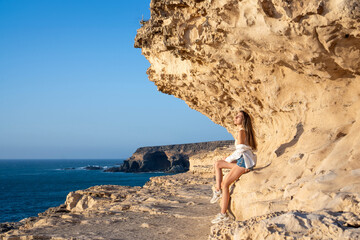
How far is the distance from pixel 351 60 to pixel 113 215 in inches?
188

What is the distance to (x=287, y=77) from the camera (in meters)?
5.53

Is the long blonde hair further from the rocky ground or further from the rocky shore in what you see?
the rocky ground

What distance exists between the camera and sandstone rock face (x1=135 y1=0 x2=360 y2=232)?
3723 mm

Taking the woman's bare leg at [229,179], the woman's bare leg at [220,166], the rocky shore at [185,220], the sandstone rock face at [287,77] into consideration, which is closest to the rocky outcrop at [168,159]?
the rocky shore at [185,220]

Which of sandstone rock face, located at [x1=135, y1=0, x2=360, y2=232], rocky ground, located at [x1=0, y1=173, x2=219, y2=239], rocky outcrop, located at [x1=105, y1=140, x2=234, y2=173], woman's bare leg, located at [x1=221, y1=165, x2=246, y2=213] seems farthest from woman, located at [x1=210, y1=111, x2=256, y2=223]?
rocky outcrop, located at [x1=105, y1=140, x2=234, y2=173]

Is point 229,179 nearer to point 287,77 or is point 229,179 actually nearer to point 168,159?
point 287,77

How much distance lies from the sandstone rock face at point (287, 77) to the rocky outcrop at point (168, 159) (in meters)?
57.5

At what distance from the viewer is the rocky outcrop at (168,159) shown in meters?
66.8

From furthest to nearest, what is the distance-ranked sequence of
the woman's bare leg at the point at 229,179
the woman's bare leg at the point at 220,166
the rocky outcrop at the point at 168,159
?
1. the rocky outcrop at the point at 168,159
2. the woman's bare leg at the point at 220,166
3. the woman's bare leg at the point at 229,179

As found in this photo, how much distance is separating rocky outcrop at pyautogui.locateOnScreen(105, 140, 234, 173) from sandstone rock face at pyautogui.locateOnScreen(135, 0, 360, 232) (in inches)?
2265

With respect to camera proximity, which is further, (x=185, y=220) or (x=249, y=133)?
(x=185, y=220)

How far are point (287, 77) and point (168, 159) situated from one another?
66229 mm

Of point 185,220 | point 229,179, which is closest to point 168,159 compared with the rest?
point 185,220

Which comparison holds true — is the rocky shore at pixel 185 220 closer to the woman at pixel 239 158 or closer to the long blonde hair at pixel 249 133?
the woman at pixel 239 158
